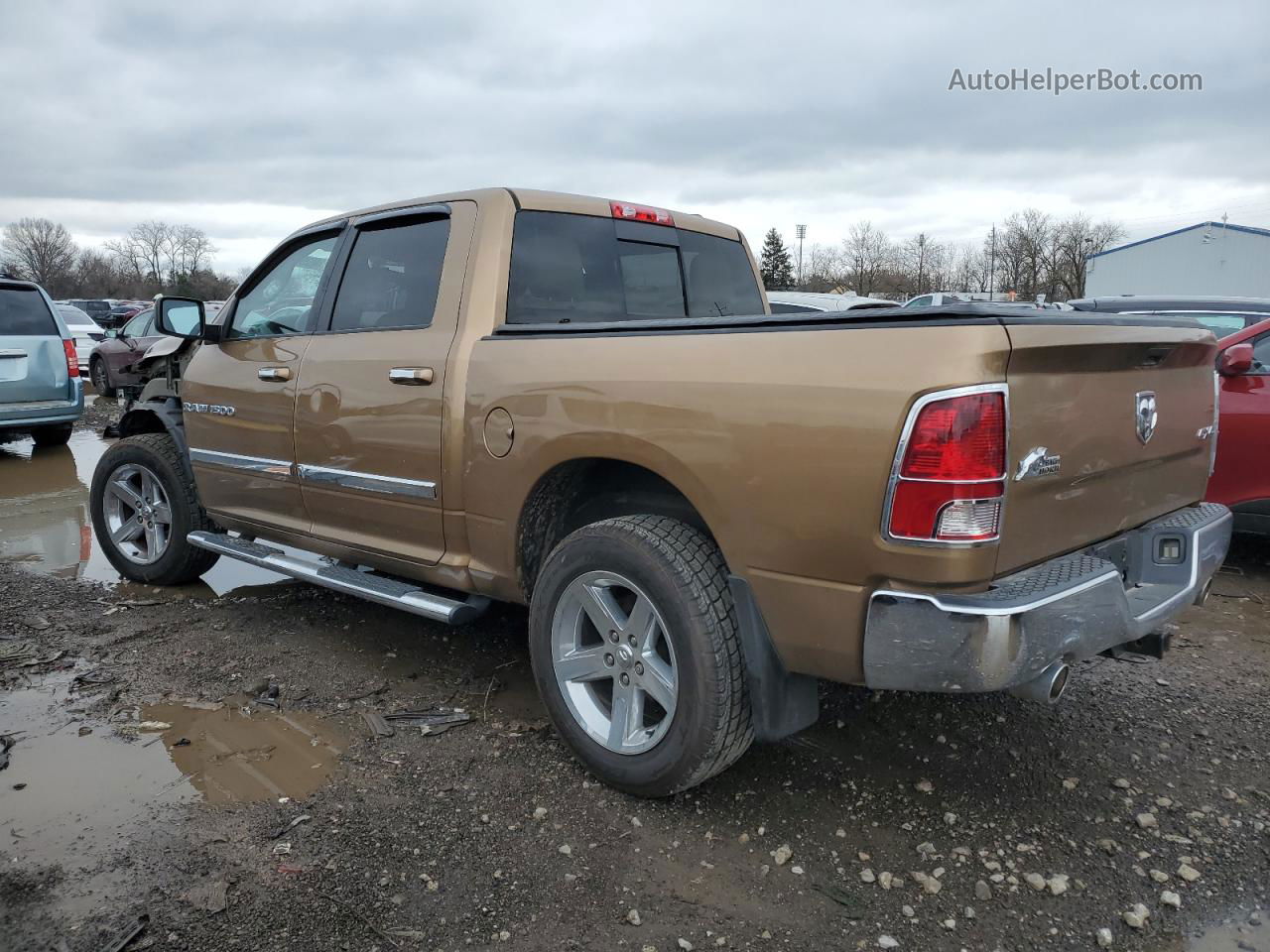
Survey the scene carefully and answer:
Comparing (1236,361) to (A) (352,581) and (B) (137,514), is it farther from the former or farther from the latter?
(B) (137,514)

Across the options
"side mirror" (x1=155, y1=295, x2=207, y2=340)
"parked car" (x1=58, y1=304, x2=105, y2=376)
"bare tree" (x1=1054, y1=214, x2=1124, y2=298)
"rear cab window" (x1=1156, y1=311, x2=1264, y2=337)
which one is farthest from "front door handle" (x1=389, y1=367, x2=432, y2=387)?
"bare tree" (x1=1054, y1=214, x2=1124, y2=298)

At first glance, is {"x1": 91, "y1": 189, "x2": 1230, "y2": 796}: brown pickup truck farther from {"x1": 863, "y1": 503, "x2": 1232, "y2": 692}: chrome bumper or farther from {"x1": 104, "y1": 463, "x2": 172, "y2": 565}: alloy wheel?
{"x1": 104, "y1": 463, "x2": 172, "y2": 565}: alloy wheel

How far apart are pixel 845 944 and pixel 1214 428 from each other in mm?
2331

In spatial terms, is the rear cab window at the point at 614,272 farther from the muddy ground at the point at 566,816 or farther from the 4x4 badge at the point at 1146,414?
the 4x4 badge at the point at 1146,414

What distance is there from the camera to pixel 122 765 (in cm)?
322

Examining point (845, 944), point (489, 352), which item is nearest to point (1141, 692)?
point (845, 944)

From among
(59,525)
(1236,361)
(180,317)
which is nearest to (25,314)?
(59,525)

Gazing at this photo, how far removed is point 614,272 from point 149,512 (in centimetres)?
312

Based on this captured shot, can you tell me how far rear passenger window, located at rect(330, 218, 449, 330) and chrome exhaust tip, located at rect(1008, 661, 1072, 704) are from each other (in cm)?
241

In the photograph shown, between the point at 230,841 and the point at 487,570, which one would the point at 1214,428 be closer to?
the point at 487,570

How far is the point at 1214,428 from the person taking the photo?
3.38 m

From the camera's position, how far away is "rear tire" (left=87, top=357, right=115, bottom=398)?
56.5 feet

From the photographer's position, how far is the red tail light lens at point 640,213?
3955mm

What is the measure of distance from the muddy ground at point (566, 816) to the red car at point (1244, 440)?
1.15 meters
